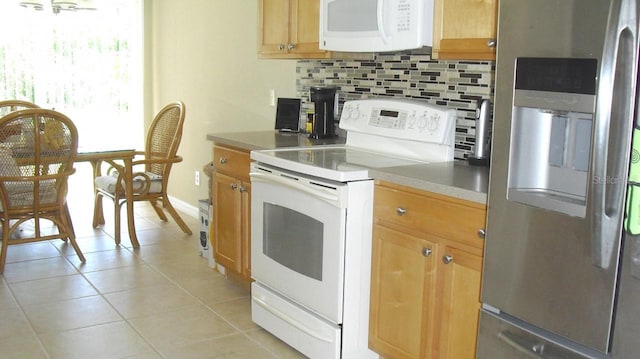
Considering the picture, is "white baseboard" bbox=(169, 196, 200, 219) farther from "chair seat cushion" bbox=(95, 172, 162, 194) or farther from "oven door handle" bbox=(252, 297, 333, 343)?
"oven door handle" bbox=(252, 297, 333, 343)

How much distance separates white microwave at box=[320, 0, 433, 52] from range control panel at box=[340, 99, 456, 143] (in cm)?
30

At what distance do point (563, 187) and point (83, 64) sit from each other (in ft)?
18.0

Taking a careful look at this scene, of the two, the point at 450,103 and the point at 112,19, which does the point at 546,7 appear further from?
the point at 112,19

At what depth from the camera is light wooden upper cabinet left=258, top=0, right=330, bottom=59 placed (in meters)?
3.43

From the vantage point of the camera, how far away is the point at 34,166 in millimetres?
3990

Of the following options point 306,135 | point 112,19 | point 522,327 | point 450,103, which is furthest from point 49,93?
point 522,327

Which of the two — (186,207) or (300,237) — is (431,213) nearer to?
(300,237)

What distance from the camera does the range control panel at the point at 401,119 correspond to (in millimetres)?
2791

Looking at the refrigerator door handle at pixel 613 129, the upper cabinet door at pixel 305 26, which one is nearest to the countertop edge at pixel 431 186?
the refrigerator door handle at pixel 613 129

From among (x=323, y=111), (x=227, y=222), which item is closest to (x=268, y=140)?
(x=323, y=111)

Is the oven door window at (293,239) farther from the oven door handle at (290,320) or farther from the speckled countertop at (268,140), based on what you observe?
the speckled countertop at (268,140)

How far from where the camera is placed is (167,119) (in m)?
5.15

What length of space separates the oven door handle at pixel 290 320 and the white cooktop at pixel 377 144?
2.23ft

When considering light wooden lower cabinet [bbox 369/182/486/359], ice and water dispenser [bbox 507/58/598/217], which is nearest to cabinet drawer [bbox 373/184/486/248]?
light wooden lower cabinet [bbox 369/182/486/359]
